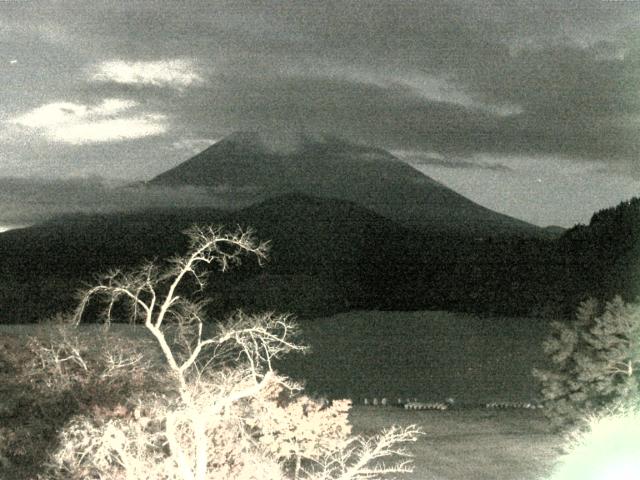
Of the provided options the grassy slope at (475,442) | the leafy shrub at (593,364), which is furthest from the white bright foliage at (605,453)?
the leafy shrub at (593,364)

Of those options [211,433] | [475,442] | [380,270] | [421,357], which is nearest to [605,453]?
[475,442]

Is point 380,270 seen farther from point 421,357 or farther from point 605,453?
point 605,453

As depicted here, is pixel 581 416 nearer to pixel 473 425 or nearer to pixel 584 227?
pixel 473 425

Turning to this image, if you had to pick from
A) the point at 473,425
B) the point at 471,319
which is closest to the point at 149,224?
the point at 471,319

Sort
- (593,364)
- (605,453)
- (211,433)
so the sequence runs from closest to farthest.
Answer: (211,433) → (605,453) → (593,364)

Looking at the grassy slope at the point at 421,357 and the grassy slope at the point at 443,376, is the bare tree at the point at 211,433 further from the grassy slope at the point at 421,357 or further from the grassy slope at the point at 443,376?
the grassy slope at the point at 421,357

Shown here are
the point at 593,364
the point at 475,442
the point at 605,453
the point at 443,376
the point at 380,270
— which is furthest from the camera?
the point at 380,270

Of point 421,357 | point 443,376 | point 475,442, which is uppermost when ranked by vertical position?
point 475,442
